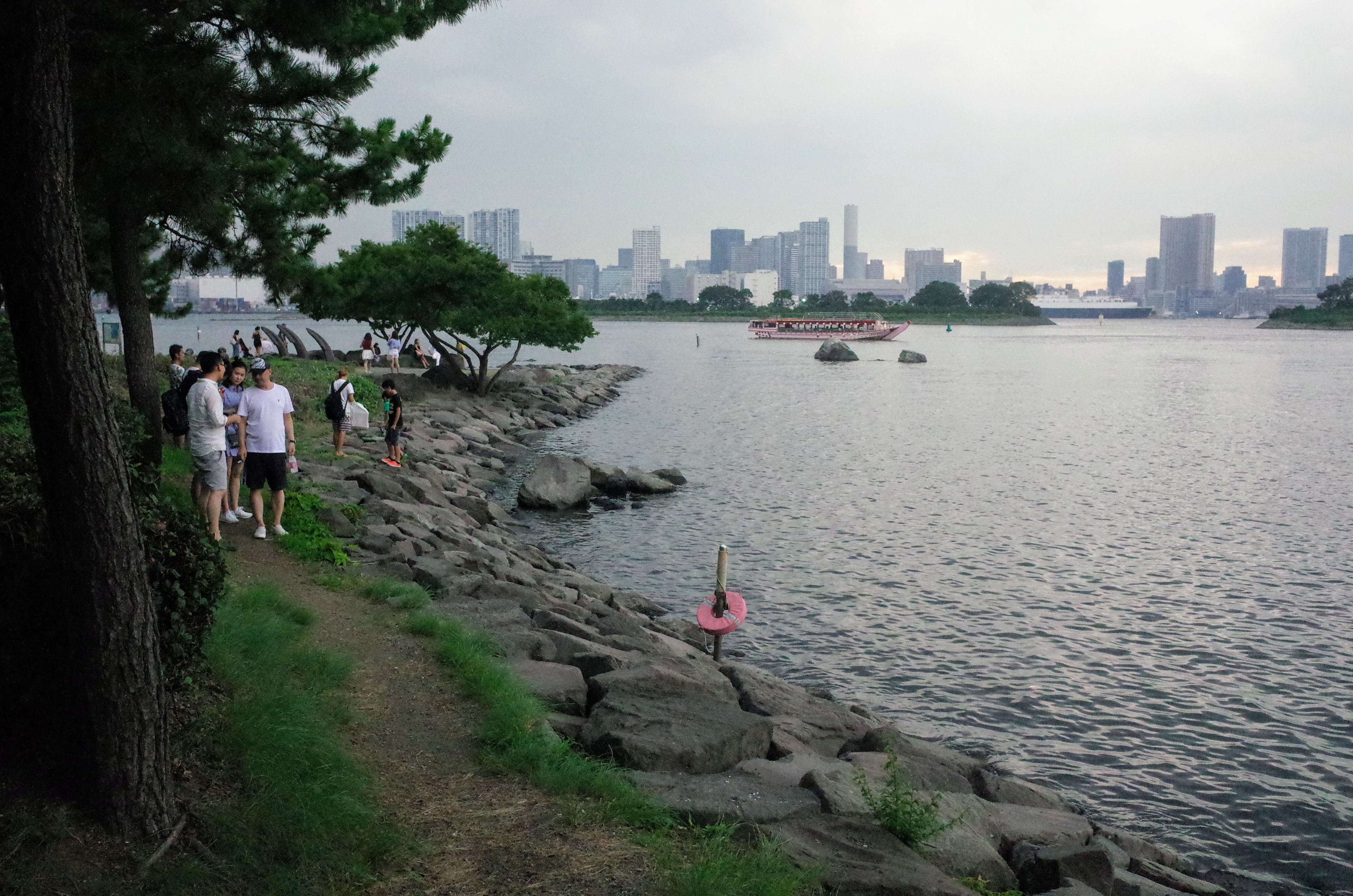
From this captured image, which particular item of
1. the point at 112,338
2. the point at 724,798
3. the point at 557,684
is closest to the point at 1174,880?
the point at 724,798

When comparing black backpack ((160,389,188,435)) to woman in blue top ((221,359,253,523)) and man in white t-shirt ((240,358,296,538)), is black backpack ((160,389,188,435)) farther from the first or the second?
man in white t-shirt ((240,358,296,538))

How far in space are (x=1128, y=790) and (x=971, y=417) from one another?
33.7 meters

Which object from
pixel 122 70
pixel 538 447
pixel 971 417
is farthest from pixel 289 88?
pixel 971 417

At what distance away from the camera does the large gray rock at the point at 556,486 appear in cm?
2175

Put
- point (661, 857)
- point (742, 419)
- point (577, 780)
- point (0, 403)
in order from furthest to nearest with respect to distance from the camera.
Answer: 1. point (742, 419)
2. point (0, 403)
3. point (577, 780)
4. point (661, 857)

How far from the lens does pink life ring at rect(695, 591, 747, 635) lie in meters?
12.7

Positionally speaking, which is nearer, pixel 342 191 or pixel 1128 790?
pixel 1128 790

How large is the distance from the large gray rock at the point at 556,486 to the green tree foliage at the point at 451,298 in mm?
13589

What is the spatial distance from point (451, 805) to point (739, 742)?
2428 millimetres

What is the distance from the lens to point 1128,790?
9820mm

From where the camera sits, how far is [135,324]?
1325 centimetres

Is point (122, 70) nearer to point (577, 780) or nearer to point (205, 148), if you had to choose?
point (205, 148)

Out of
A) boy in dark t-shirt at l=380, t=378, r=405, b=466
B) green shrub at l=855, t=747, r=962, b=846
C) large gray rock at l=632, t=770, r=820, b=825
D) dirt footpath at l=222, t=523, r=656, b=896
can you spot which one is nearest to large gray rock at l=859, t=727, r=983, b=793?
green shrub at l=855, t=747, r=962, b=846

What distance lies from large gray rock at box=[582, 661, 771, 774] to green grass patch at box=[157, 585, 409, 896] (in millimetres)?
1751
